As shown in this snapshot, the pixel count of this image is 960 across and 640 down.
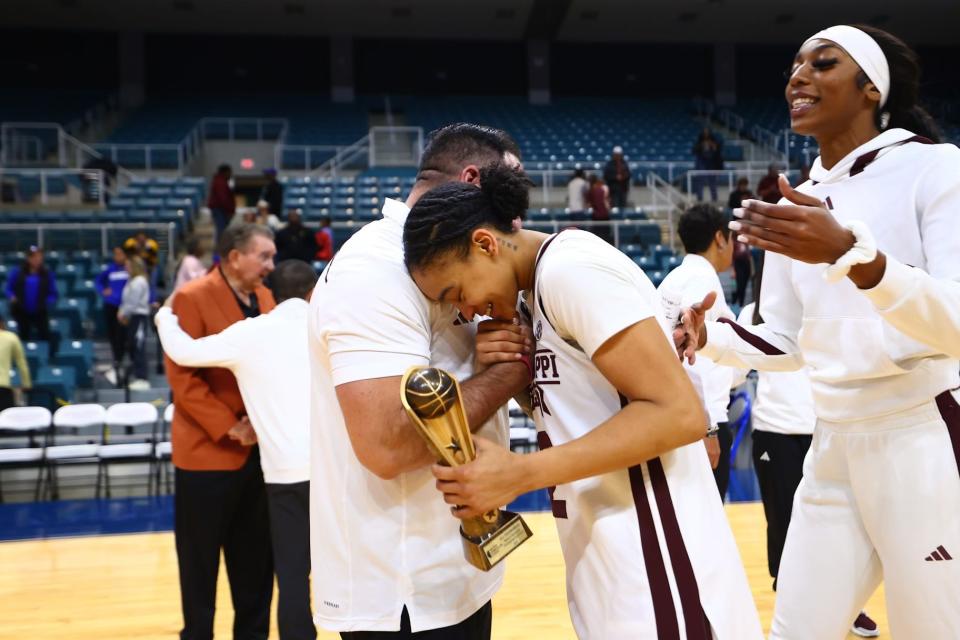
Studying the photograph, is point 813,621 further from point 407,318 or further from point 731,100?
point 731,100

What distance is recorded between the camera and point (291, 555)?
12.0ft

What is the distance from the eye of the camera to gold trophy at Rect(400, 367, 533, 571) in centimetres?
145

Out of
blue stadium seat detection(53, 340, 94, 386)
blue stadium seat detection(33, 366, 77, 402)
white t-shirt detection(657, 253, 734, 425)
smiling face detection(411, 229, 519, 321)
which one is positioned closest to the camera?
smiling face detection(411, 229, 519, 321)

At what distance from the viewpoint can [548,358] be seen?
5.61 ft

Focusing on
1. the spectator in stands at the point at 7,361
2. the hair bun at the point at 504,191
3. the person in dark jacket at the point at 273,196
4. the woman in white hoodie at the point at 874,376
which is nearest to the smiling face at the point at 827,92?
the woman in white hoodie at the point at 874,376

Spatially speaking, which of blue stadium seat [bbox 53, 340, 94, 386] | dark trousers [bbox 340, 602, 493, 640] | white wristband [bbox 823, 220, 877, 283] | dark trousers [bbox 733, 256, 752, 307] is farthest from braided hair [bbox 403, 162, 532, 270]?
dark trousers [bbox 733, 256, 752, 307]

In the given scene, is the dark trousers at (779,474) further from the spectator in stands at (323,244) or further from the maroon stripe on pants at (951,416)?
the spectator in stands at (323,244)

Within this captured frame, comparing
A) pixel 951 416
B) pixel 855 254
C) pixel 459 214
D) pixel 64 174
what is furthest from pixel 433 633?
pixel 64 174

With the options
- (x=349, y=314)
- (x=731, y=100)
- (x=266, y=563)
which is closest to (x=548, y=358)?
(x=349, y=314)

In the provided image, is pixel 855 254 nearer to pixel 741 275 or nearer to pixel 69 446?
pixel 69 446

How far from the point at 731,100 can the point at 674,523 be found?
23.3 m

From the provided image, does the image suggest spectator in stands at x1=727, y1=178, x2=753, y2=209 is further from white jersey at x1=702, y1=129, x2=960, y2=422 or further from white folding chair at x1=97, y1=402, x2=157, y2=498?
white jersey at x1=702, y1=129, x2=960, y2=422

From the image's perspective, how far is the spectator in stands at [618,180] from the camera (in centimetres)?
1431

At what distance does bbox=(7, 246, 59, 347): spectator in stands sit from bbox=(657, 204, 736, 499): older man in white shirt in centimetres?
824
